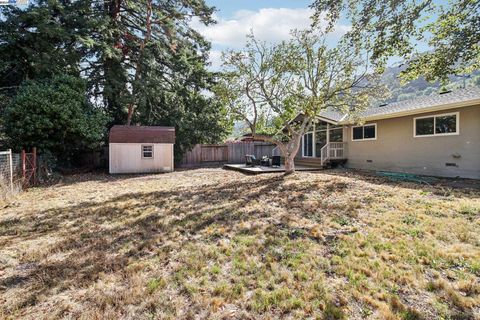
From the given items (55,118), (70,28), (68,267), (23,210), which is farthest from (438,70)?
(70,28)

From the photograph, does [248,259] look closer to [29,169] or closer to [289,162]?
[289,162]

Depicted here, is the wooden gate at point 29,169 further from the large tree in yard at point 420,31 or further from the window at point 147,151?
the large tree in yard at point 420,31

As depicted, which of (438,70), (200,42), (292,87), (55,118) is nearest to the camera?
(438,70)

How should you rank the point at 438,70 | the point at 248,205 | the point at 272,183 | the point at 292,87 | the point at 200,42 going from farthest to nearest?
the point at 200,42
the point at 292,87
the point at 272,183
the point at 248,205
the point at 438,70

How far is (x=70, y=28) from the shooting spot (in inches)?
527

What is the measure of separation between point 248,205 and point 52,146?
36.6 ft

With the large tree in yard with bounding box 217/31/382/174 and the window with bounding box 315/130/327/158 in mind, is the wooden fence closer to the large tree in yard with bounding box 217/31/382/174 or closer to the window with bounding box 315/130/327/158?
the window with bounding box 315/130/327/158

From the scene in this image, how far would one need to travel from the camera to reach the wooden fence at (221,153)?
62.5 feet

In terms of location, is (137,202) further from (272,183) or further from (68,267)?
(272,183)

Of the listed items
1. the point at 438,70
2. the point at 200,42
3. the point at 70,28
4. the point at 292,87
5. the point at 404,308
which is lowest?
the point at 404,308

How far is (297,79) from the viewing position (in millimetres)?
9141

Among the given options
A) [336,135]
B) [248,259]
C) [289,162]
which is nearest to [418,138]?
[336,135]

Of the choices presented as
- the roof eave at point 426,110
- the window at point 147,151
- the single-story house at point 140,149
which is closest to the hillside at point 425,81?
the roof eave at point 426,110

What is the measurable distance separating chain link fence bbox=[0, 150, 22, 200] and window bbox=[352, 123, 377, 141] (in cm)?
1471
